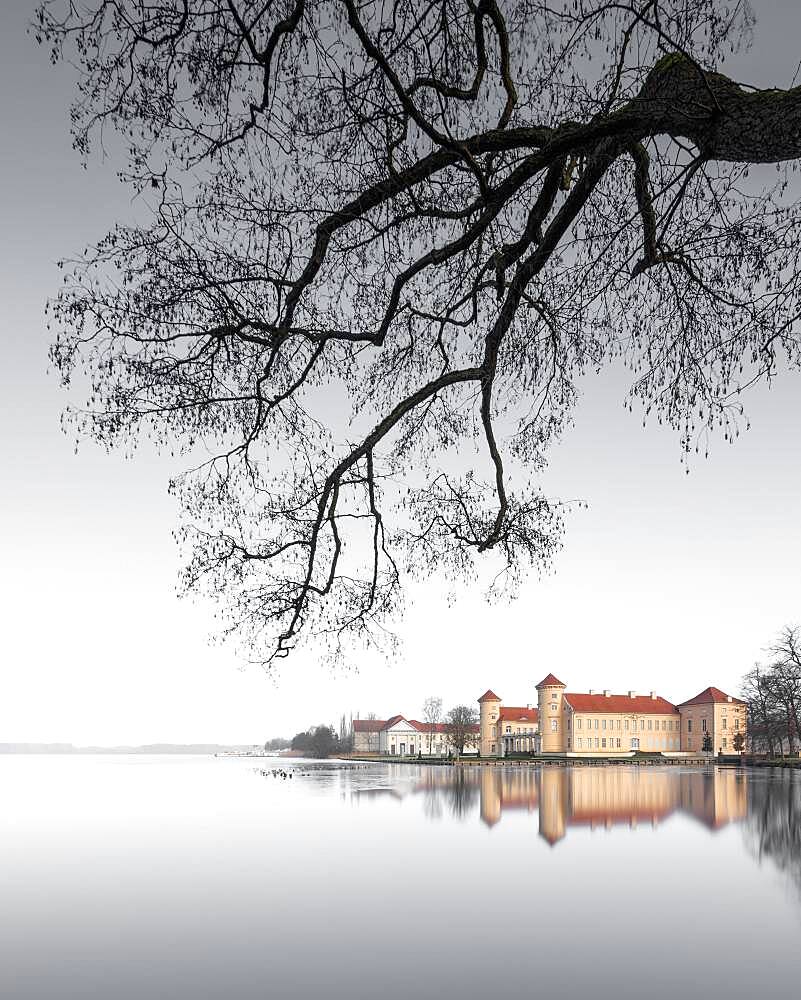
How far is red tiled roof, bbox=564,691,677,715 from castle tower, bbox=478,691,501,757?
9.53 meters

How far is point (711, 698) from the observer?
9144 cm

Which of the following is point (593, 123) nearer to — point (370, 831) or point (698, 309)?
point (698, 309)

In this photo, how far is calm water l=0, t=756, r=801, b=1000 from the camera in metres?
7.57

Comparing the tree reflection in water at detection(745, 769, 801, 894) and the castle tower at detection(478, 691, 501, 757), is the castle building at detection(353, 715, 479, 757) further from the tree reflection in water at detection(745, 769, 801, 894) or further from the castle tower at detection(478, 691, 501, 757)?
the tree reflection in water at detection(745, 769, 801, 894)

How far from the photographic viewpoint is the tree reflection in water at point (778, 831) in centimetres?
1276

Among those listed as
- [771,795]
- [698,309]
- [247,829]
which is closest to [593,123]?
[698,309]

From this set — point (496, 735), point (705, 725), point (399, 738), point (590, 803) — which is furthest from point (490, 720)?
point (590, 803)

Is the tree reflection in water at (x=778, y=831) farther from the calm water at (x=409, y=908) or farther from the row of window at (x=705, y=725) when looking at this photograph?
the row of window at (x=705, y=725)

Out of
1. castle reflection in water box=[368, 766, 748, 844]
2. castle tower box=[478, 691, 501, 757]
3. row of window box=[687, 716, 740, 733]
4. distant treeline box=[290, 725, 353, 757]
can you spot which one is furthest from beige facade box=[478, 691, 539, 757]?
castle reflection in water box=[368, 766, 748, 844]

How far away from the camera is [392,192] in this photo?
442 centimetres

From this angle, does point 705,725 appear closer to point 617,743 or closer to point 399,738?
point 617,743

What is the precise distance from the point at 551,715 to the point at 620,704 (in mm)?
8980

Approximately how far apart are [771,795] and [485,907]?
730 inches

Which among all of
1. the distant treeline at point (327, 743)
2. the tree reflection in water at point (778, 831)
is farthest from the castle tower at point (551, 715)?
the tree reflection in water at point (778, 831)
